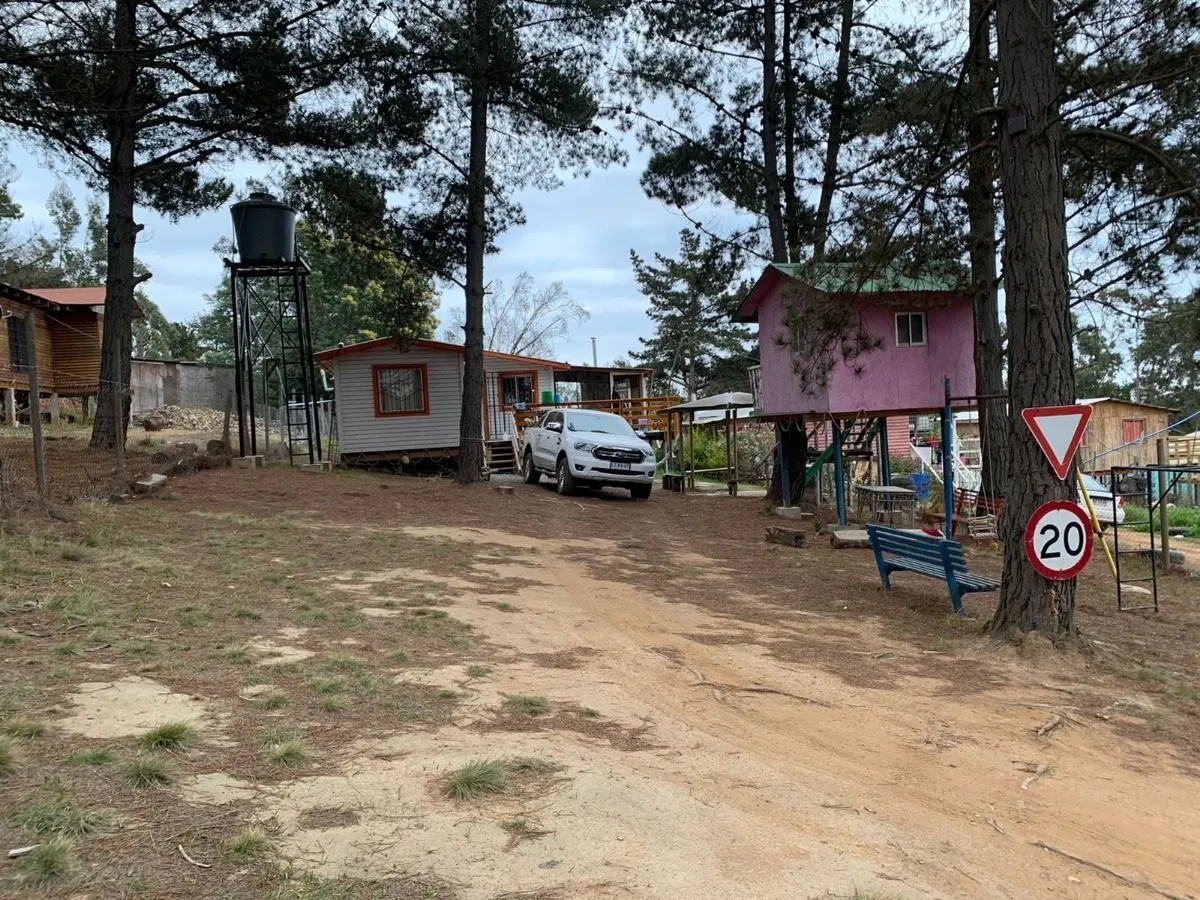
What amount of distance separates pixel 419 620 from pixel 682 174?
13390 millimetres

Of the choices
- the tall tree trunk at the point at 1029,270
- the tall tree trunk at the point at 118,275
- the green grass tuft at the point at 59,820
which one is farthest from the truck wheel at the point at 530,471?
the green grass tuft at the point at 59,820

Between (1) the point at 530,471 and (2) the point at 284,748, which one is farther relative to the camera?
(1) the point at 530,471

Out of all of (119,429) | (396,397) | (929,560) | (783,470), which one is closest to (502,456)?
(396,397)

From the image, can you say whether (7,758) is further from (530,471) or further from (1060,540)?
(530,471)

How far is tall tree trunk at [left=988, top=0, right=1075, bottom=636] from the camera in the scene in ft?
22.6

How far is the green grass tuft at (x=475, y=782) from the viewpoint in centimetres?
341

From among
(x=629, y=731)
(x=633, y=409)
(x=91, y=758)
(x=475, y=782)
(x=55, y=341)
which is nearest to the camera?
(x=91, y=758)

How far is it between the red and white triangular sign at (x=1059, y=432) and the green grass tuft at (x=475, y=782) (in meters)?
5.24

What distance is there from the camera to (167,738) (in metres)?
3.60

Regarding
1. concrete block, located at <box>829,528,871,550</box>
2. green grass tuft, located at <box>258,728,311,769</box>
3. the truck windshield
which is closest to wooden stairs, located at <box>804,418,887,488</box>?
concrete block, located at <box>829,528,871,550</box>

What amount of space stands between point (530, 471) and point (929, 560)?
1221cm

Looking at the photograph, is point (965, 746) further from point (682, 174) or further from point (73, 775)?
point (682, 174)

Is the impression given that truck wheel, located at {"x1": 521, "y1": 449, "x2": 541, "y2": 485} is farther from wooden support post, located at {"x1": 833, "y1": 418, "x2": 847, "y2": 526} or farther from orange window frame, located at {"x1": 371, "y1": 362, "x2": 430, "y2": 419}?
wooden support post, located at {"x1": 833, "y1": 418, "x2": 847, "y2": 526}

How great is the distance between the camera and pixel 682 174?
17359 millimetres
